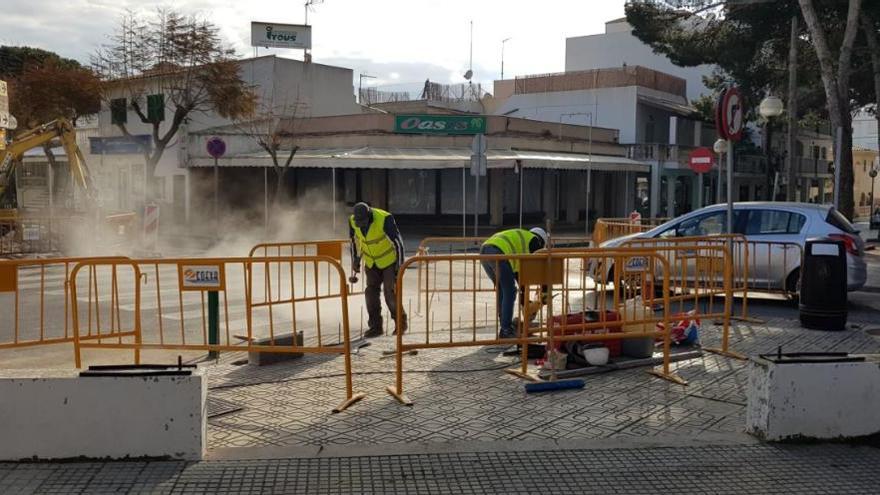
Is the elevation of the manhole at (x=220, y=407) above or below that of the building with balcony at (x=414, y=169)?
below

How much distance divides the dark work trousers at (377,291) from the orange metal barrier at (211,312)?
0.42 meters

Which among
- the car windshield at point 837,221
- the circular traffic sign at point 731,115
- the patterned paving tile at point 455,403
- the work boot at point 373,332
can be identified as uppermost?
the circular traffic sign at point 731,115

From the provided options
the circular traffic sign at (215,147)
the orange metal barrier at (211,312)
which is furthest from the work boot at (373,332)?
the circular traffic sign at (215,147)

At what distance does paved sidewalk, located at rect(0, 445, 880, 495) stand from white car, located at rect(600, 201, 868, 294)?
21.5 ft

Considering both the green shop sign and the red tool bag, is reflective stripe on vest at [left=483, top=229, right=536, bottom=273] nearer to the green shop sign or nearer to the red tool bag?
the red tool bag

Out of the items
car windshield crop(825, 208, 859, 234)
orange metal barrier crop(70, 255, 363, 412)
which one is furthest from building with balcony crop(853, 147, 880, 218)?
orange metal barrier crop(70, 255, 363, 412)

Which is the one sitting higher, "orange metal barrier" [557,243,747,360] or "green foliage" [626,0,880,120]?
"green foliage" [626,0,880,120]

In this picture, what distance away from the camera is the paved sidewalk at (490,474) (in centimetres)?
431

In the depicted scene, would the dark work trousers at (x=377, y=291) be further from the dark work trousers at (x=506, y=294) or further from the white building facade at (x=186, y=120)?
the white building facade at (x=186, y=120)

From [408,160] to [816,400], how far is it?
69.8 ft

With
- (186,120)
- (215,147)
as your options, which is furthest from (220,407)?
(186,120)

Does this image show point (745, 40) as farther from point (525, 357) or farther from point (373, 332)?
point (525, 357)

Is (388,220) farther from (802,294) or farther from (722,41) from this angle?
(722,41)

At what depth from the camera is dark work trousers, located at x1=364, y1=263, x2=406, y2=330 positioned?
8.90 m
